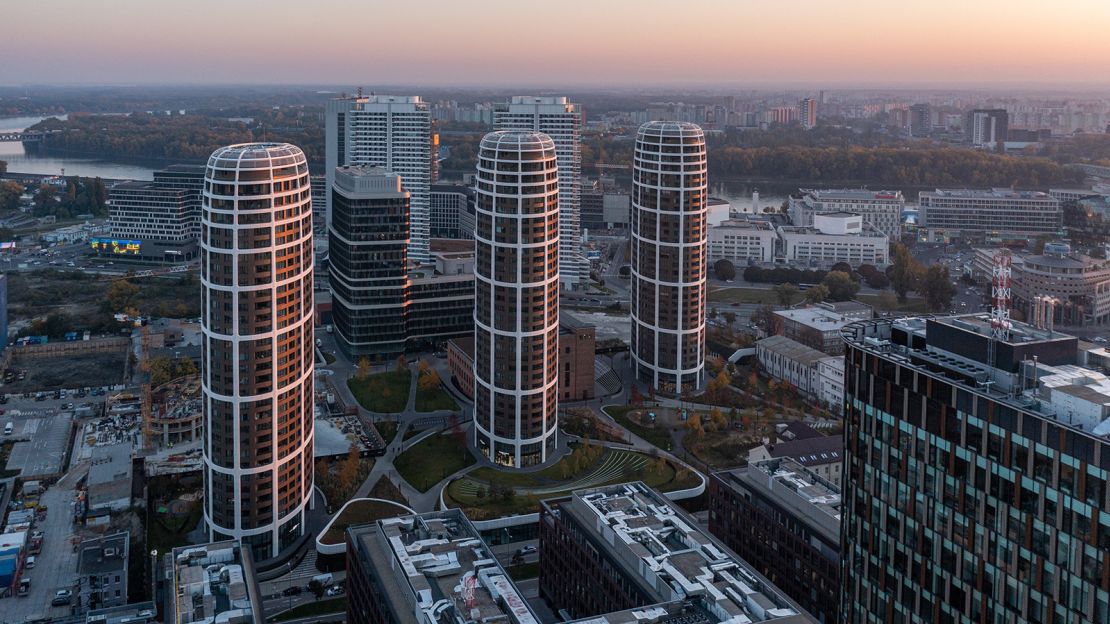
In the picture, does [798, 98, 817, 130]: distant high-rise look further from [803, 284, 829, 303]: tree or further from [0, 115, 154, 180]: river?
[803, 284, 829, 303]: tree

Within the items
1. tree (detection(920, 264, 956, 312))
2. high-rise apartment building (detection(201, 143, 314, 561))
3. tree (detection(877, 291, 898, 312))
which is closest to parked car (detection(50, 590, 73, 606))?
high-rise apartment building (detection(201, 143, 314, 561))

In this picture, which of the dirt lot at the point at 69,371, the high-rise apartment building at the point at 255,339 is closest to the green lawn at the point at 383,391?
the dirt lot at the point at 69,371

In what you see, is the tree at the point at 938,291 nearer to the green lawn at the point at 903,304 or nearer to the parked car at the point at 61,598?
the green lawn at the point at 903,304

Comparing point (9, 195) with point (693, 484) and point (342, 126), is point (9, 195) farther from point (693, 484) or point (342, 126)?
point (693, 484)

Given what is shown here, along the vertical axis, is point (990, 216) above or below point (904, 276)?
above

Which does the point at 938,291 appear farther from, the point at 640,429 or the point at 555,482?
the point at 555,482

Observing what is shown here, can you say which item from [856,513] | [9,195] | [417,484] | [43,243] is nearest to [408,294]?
[417,484]

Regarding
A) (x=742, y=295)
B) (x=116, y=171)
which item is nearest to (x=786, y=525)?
(x=742, y=295)
